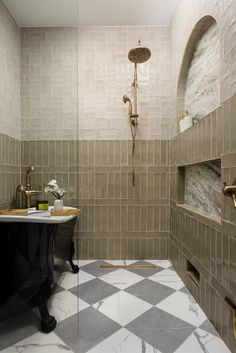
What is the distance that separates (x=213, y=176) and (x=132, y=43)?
176 centimetres

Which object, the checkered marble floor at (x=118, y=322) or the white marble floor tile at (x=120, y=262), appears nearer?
the checkered marble floor at (x=118, y=322)

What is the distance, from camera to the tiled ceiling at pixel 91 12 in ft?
6.46

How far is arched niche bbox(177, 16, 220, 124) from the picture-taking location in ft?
4.79

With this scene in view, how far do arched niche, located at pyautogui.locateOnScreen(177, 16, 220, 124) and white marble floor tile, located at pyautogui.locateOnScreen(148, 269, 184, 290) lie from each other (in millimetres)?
1434

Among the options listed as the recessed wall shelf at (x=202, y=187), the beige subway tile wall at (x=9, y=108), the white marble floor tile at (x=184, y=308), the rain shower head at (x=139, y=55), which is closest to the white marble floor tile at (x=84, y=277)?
the white marble floor tile at (x=184, y=308)

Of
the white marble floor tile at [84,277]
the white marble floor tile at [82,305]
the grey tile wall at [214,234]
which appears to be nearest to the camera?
the grey tile wall at [214,234]

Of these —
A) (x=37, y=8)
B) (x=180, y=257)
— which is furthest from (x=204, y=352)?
(x=37, y=8)

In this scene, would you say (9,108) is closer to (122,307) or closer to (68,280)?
(68,280)

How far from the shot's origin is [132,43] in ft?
7.57

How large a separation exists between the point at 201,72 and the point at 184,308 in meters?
1.80

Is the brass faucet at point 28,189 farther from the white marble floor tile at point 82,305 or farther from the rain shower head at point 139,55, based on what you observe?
the rain shower head at point 139,55

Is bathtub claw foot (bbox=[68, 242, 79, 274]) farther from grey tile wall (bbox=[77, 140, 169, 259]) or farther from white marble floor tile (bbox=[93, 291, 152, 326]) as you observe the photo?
white marble floor tile (bbox=[93, 291, 152, 326])

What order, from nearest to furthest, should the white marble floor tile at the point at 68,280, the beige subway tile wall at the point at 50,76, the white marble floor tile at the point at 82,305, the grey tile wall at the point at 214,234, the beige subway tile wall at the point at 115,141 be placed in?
the grey tile wall at the point at 214,234 < the white marble floor tile at the point at 82,305 < the white marble floor tile at the point at 68,280 < the beige subway tile wall at the point at 50,76 < the beige subway tile wall at the point at 115,141

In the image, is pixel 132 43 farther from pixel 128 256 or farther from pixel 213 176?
pixel 128 256
